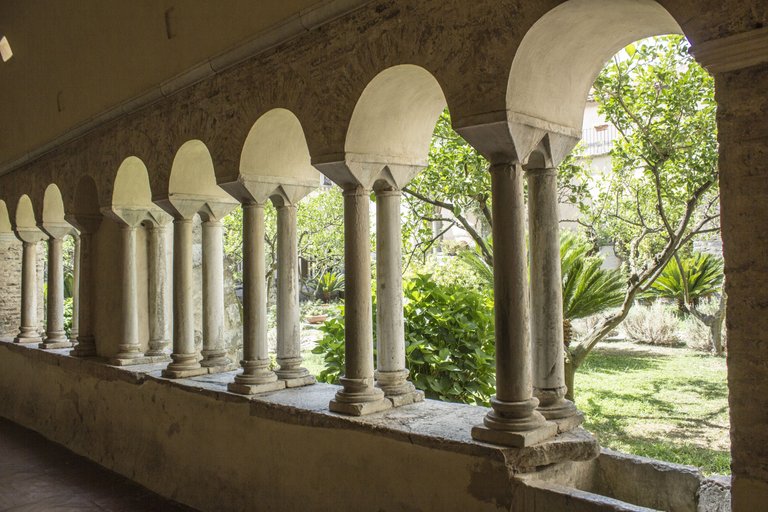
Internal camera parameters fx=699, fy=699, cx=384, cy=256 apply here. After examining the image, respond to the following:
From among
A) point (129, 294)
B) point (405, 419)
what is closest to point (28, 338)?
point (129, 294)

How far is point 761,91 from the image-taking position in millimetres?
2092

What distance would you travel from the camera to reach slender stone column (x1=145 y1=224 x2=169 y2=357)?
18.9 feet

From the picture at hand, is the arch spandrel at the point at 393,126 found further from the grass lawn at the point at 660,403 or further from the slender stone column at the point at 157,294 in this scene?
the grass lawn at the point at 660,403

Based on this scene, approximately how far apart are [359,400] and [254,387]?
36.4 inches

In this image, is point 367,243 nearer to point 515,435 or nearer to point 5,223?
point 515,435

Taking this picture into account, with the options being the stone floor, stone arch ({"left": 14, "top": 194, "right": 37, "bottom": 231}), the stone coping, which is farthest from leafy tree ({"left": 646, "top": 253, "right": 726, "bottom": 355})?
stone arch ({"left": 14, "top": 194, "right": 37, "bottom": 231})

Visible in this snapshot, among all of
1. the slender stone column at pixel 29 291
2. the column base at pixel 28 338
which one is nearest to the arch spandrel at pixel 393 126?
the column base at pixel 28 338

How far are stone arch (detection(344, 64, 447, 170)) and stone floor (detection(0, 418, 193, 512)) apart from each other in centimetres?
258

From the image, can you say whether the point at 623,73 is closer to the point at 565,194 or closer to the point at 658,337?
the point at 565,194

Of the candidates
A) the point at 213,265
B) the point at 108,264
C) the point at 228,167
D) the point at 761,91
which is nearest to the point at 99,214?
the point at 108,264

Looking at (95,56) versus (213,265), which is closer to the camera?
(213,265)

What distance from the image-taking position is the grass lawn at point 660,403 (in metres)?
6.25

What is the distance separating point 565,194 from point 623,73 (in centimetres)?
175

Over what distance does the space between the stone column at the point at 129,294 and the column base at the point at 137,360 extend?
4.0 inches
